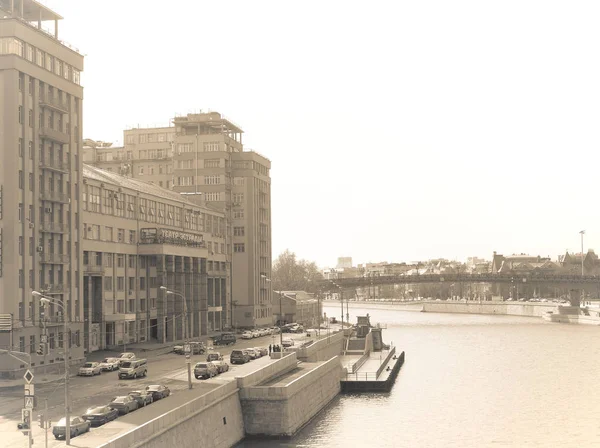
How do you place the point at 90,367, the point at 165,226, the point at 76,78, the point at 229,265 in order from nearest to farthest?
the point at 90,367 → the point at 76,78 → the point at 165,226 → the point at 229,265

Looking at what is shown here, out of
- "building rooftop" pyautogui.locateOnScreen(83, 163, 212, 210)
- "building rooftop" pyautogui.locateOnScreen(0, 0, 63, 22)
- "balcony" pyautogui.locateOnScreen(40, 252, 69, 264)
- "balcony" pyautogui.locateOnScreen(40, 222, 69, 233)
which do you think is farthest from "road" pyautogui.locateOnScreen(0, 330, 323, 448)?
"building rooftop" pyautogui.locateOnScreen(0, 0, 63, 22)

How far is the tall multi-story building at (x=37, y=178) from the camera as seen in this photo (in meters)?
70.8

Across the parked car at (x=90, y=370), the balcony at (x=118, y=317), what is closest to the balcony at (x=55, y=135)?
the parked car at (x=90, y=370)

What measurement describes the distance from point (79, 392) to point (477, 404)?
3366cm

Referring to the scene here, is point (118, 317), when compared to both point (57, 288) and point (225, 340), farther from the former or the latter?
point (57, 288)

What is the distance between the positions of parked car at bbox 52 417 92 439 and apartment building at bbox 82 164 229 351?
41198 mm

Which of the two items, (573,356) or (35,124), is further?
(573,356)

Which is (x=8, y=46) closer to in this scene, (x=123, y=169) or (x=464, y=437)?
(x=464, y=437)

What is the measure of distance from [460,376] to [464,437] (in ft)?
113

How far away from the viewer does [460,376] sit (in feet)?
312

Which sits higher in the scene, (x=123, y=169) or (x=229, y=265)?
(x=123, y=169)

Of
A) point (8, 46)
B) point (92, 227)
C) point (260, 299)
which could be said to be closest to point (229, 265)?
point (260, 299)

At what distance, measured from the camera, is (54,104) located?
254ft

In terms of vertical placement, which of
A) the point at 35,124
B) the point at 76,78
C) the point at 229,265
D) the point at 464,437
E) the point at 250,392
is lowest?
the point at 464,437
